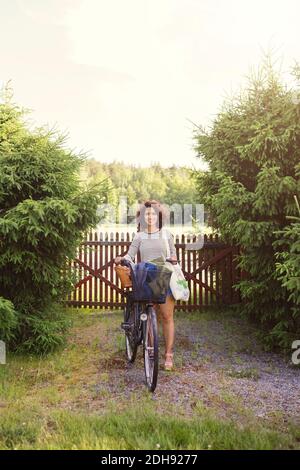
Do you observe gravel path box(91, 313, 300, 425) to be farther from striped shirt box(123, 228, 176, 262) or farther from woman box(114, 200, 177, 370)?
striped shirt box(123, 228, 176, 262)

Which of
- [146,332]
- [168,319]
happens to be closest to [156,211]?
[168,319]

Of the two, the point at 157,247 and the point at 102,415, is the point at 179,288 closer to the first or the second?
the point at 157,247

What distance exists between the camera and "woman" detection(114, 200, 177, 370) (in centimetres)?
566

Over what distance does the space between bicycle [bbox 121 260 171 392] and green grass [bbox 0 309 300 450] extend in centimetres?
22

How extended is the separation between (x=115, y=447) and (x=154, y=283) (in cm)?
177

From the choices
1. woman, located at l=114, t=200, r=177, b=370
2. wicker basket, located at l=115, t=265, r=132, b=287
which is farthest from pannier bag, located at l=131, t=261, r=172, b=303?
woman, located at l=114, t=200, r=177, b=370

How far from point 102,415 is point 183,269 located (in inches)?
227

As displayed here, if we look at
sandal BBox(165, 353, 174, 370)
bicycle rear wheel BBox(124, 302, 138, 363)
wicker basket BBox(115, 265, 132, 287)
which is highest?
wicker basket BBox(115, 265, 132, 287)

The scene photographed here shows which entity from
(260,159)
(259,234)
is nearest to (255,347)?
(259,234)

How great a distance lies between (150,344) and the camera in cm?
507

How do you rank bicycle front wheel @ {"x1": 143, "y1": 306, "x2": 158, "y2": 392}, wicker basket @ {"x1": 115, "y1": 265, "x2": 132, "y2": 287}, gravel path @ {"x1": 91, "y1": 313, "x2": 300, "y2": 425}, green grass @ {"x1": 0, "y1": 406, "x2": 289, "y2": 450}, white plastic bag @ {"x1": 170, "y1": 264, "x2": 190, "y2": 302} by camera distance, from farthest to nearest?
white plastic bag @ {"x1": 170, "y1": 264, "x2": 190, "y2": 302} → wicker basket @ {"x1": 115, "y1": 265, "x2": 132, "y2": 287} → bicycle front wheel @ {"x1": 143, "y1": 306, "x2": 158, "y2": 392} → gravel path @ {"x1": 91, "y1": 313, "x2": 300, "y2": 425} → green grass @ {"x1": 0, "y1": 406, "x2": 289, "y2": 450}

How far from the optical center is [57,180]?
6.47 meters

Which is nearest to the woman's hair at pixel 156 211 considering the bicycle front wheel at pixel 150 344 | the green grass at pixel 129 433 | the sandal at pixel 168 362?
the bicycle front wheel at pixel 150 344

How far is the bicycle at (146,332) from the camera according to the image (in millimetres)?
4773
